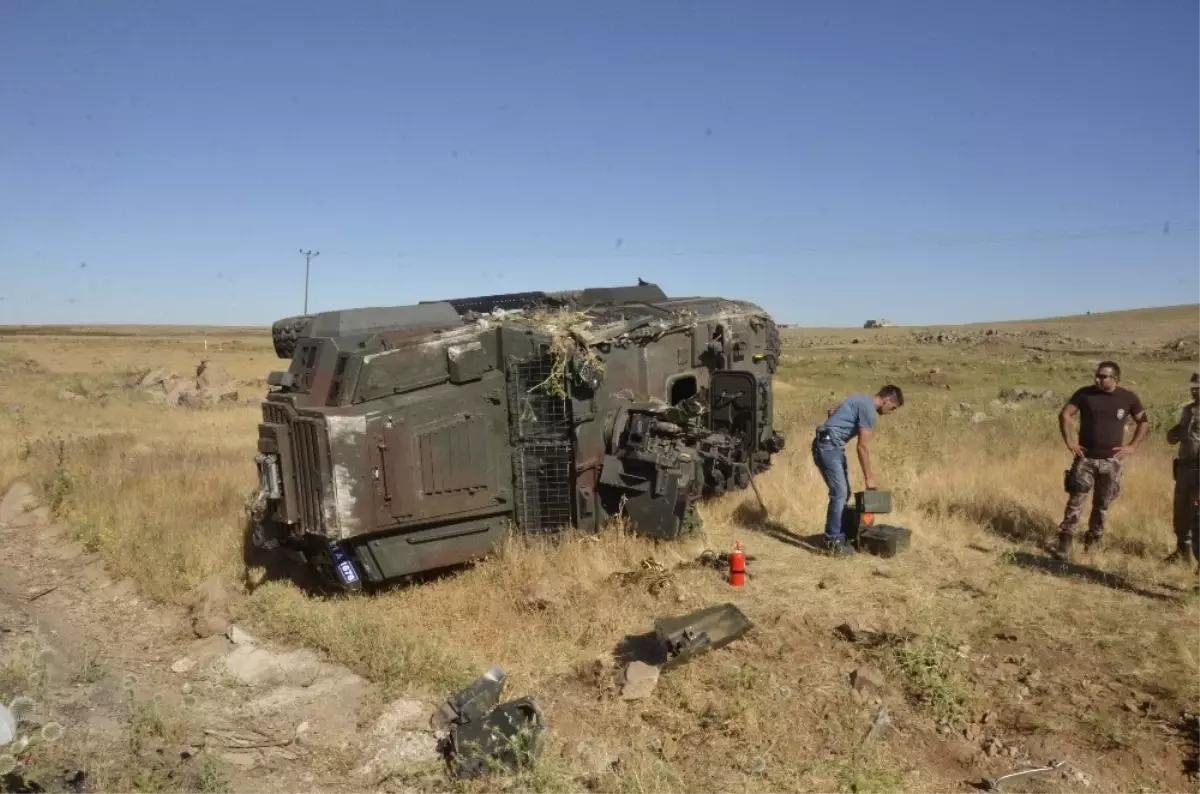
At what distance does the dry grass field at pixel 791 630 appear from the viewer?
16.0ft

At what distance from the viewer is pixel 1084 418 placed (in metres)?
8.02

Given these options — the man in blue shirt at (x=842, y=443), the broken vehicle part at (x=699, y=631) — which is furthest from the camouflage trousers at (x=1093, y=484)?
the broken vehicle part at (x=699, y=631)

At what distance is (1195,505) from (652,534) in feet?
14.9

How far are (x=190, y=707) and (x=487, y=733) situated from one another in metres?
2.32

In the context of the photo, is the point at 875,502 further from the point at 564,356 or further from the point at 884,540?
the point at 564,356

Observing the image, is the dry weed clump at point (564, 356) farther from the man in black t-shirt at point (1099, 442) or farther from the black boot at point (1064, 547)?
the black boot at point (1064, 547)

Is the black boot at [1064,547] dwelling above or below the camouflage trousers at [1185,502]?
below

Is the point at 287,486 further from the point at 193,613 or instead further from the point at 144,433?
the point at 144,433

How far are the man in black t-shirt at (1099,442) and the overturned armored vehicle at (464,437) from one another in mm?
3189

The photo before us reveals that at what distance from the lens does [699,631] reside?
19.2 feet

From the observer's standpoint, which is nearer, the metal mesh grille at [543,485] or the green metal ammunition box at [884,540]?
the metal mesh grille at [543,485]

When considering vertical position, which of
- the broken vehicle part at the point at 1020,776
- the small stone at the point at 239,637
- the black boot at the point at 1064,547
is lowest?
the broken vehicle part at the point at 1020,776

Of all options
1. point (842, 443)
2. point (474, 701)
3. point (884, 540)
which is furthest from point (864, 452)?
point (474, 701)

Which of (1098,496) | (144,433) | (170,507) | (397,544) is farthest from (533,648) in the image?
(144,433)
